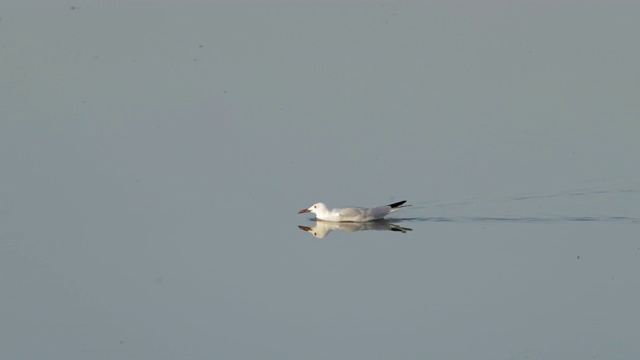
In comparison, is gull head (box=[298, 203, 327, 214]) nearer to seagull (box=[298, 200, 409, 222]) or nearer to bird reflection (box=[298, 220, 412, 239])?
seagull (box=[298, 200, 409, 222])

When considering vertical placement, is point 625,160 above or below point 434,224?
above

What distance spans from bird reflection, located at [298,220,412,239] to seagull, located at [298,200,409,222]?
5cm

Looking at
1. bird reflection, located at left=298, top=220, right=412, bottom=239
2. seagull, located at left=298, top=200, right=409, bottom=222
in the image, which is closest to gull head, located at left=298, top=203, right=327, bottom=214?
seagull, located at left=298, top=200, right=409, bottom=222

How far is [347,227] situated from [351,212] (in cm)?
16

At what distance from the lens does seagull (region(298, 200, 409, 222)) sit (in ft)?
52.0

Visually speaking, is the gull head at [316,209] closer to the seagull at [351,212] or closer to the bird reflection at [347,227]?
the seagull at [351,212]

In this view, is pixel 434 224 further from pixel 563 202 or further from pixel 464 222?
pixel 563 202

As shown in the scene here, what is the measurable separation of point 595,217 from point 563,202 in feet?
1.67

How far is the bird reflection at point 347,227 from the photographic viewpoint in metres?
15.5

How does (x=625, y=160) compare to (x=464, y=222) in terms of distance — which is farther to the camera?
(x=625, y=160)

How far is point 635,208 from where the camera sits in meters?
15.8

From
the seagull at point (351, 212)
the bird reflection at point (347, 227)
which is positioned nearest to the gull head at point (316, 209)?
the seagull at point (351, 212)

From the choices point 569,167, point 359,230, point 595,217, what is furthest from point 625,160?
point 359,230

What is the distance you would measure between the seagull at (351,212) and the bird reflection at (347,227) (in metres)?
0.05
